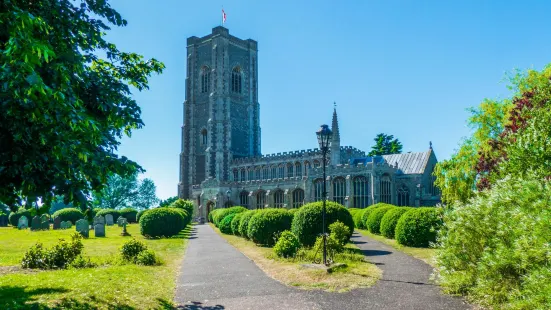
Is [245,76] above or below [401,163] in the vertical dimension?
above

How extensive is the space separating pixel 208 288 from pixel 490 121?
2188cm

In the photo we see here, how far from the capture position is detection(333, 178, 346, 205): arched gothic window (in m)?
44.9

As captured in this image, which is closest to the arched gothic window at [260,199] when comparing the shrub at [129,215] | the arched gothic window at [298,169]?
the arched gothic window at [298,169]

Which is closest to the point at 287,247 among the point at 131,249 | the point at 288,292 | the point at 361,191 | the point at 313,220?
the point at 313,220

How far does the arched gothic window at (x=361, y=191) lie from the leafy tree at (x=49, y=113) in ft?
122

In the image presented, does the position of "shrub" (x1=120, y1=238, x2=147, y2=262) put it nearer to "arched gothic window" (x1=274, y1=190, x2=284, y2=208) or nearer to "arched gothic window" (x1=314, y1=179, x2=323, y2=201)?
"arched gothic window" (x1=314, y1=179, x2=323, y2=201)

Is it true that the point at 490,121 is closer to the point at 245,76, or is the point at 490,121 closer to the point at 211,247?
the point at 211,247

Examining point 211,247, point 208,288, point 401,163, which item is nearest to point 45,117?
point 208,288

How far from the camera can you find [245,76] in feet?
231

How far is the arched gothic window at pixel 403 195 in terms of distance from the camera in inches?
1708

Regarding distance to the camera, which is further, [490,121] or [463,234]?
[490,121]

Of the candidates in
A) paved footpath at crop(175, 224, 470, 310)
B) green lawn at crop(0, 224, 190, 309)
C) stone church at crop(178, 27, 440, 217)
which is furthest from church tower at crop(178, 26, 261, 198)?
paved footpath at crop(175, 224, 470, 310)

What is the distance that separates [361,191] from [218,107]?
30.3m

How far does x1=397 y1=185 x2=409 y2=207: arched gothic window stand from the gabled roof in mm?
2066
